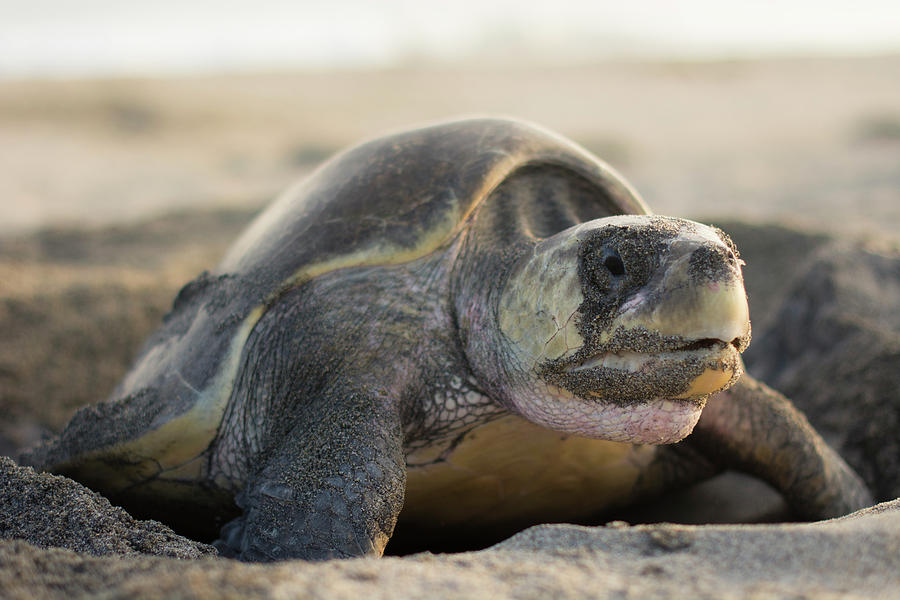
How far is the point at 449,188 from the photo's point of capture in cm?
215

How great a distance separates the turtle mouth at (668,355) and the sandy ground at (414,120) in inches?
14.5

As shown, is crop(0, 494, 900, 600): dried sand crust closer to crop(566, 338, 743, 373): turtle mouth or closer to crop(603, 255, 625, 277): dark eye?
crop(566, 338, 743, 373): turtle mouth

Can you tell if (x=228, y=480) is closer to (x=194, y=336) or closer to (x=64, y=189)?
(x=194, y=336)

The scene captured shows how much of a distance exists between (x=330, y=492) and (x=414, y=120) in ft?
62.9

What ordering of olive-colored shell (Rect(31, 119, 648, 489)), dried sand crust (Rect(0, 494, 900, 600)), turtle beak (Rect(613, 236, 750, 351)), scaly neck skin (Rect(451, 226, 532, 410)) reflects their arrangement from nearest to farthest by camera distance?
1. dried sand crust (Rect(0, 494, 900, 600))
2. turtle beak (Rect(613, 236, 750, 351))
3. scaly neck skin (Rect(451, 226, 532, 410))
4. olive-colored shell (Rect(31, 119, 648, 489))

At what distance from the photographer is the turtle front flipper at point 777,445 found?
7.53 feet

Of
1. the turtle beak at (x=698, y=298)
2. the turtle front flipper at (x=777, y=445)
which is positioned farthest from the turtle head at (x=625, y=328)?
the turtle front flipper at (x=777, y=445)

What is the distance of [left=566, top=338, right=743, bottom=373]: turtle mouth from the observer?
1.48m

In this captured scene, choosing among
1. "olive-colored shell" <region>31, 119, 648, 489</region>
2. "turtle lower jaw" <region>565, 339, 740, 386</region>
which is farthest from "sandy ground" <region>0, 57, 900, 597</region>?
"olive-colored shell" <region>31, 119, 648, 489</region>

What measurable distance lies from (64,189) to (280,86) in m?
14.9

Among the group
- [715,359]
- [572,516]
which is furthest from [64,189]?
[715,359]

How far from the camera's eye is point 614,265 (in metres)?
1.61

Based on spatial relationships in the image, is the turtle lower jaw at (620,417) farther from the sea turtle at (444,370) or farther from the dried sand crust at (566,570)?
the dried sand crust at (566,570)

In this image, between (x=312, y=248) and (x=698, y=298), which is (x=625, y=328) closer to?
(x=698, y=298)
